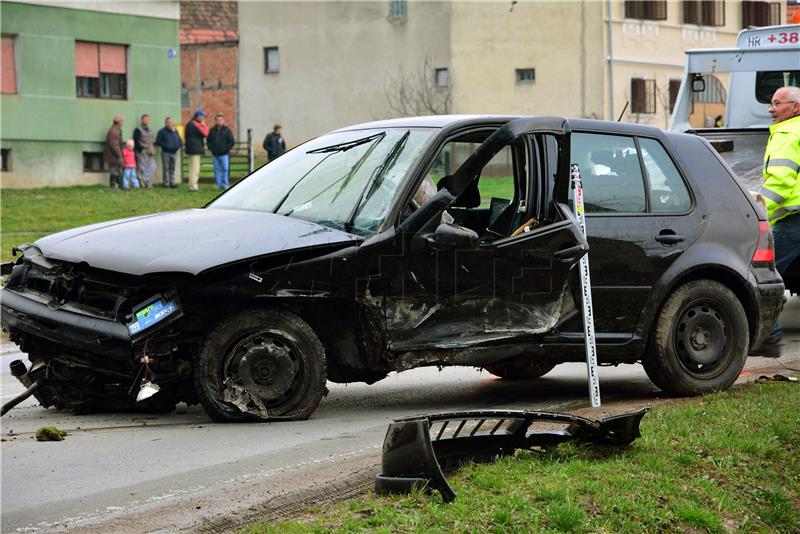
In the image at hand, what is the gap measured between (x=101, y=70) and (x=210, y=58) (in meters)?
20.6

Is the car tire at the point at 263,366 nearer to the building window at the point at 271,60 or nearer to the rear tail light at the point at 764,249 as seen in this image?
the rear tail light at the point at 764,249

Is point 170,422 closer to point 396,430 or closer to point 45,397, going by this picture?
point 45,397

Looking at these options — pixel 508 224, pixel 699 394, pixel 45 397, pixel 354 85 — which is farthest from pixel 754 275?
pixel 354 85

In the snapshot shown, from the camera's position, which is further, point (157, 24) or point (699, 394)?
point (157, 24)

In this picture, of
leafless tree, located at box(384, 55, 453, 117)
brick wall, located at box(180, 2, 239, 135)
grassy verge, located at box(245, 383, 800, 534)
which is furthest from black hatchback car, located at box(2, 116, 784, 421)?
brick wall, located at box(180, 2, 239, 135)

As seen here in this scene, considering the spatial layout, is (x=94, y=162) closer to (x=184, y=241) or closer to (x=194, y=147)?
(x=194, y=147)

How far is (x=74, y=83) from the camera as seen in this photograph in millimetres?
37312

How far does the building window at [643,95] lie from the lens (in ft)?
162

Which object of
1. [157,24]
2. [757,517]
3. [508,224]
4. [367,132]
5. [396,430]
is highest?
[157,24]

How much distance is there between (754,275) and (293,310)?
3.29 m

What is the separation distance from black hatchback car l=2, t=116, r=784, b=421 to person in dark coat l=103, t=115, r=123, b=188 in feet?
85.1

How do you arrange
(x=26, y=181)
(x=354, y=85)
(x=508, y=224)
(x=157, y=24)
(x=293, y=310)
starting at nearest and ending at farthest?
(x=293, y=310) < (x=508, y=224) < (x=26, y=181) < (x=157, y=24) < (x=354, y=85)

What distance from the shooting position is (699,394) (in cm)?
913

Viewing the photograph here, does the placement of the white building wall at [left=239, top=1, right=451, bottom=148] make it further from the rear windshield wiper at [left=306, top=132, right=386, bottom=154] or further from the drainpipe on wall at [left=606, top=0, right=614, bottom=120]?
the rear windshield wiper at [left=306, top=132, right=386, bottom=154]
